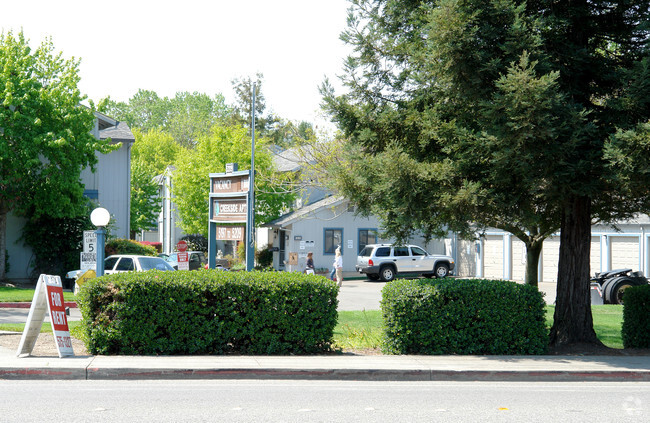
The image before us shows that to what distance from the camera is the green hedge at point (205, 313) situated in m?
10.7

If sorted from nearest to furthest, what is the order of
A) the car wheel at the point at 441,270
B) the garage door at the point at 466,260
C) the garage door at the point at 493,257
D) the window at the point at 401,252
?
the window at the point at 401,252 < the garage door at the point at 493,257 < the car wheel at the point at 441,270 < the garage door at the point at 466,260

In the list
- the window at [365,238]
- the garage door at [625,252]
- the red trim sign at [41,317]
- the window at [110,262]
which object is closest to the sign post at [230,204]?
the window at [110,262]

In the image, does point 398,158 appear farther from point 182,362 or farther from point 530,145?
point 182,362

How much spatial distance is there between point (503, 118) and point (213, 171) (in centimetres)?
3266

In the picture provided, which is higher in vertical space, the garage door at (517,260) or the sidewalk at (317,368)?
the garage door at (517,260)

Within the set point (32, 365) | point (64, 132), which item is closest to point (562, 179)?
point (32, 365)

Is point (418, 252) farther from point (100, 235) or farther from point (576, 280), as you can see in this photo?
point (576, 280)

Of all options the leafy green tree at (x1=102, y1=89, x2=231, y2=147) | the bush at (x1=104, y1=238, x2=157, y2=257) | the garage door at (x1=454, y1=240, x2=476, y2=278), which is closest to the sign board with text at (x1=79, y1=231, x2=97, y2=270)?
the bush at (x1=104, y1=238, x2=157, y2=257)

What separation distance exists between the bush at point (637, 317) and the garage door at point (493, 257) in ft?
72.9

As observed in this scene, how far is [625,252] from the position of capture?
29.9 meters

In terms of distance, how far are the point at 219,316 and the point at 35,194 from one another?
18115 millimetres

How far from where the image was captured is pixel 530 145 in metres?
10.4

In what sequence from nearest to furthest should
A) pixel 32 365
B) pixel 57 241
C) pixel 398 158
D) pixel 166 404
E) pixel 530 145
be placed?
pixel 166 404 < pixel 32 365 < pixel 530 145 < pixel 398 158 < pixel 57 241

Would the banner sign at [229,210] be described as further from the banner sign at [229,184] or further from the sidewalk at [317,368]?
the sidewalk at [317,368]
